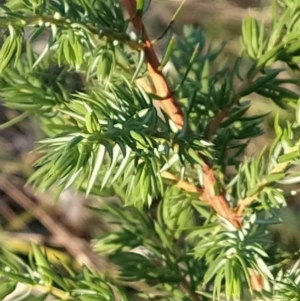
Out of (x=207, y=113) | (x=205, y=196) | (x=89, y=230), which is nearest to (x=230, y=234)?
(x=205, y=196)

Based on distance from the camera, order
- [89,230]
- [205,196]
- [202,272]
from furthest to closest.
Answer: [89,230], [202,272], [205,196]

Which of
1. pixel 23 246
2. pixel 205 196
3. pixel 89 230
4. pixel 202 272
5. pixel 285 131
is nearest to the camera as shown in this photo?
pixel 285 131

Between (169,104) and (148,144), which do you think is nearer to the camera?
(148,144)

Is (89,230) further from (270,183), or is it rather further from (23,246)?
(270,183)

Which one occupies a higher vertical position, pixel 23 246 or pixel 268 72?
pixel 268 72

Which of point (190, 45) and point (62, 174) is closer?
point (62, 174)

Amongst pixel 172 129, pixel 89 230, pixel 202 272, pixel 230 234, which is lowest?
pixel 89 230
